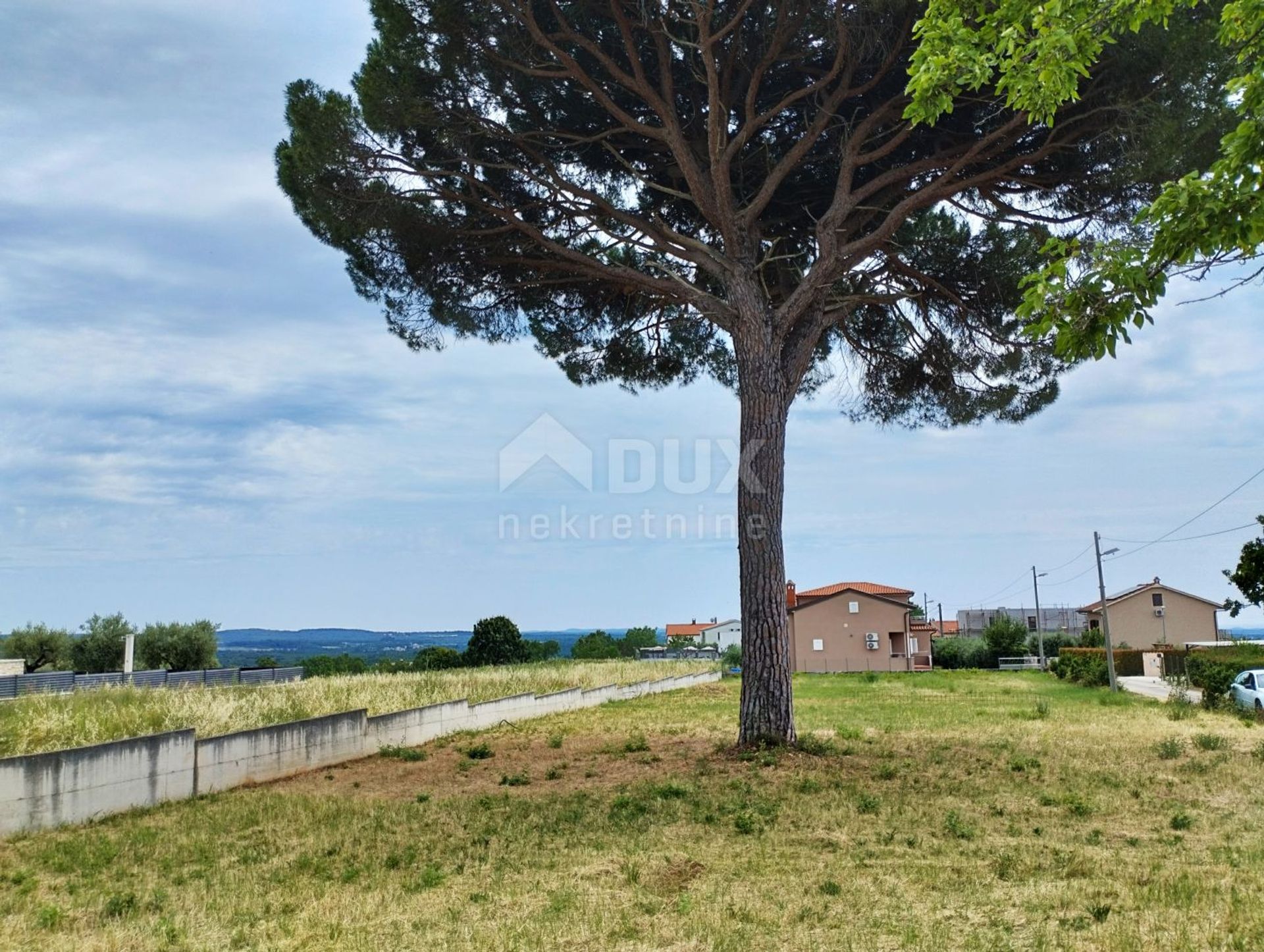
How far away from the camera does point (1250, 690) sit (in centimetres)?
1719

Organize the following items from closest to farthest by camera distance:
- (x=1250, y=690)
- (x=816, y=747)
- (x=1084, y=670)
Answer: (x=816, y=747) → (x=1250, y=690) → (x=1084, y=670)

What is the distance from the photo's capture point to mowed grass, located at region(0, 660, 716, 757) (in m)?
8.60

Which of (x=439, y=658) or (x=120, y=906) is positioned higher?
(x=120, y=906)

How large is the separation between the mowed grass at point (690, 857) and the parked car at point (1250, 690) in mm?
7170

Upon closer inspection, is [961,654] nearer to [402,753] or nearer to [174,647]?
[174,647]

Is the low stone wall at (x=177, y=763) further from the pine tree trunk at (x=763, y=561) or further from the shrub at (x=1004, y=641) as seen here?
the shrub at (x=1004, y=641)

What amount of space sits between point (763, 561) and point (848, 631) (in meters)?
36.9

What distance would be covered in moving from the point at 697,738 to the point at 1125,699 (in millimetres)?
12815

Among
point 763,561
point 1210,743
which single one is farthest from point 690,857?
point 1210,743

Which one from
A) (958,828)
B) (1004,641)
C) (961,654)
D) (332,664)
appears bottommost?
(961,654)

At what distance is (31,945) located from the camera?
14.6 ft

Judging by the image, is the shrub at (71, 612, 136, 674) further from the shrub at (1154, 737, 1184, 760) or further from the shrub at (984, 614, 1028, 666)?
the shrub at (984, 614, 1028, 666)

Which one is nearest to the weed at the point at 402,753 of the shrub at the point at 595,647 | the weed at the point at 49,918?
the weed at the point at 49,918

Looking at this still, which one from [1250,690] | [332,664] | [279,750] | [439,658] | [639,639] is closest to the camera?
[279,750]
